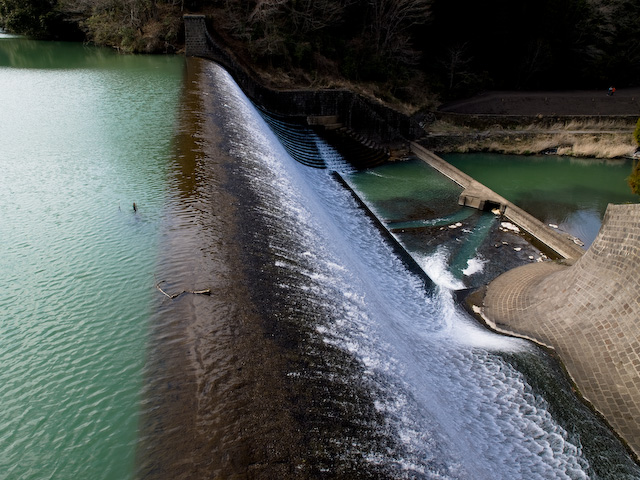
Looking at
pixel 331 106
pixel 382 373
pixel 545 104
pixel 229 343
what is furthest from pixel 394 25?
pixel 229 343

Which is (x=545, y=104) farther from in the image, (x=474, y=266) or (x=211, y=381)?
(x=211, y=381)

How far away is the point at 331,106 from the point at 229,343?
47.1 ft

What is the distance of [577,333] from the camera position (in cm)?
630

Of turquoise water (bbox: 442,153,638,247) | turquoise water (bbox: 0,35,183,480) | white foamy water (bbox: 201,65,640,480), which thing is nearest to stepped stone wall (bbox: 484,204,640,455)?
white foamy water (bbox: 201,65,640,480)

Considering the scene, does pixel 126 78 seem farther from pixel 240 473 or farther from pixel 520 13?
pixel 520 13

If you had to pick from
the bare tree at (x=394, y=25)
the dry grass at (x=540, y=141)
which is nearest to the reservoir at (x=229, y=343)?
the dry grass at (x=540, y=141)

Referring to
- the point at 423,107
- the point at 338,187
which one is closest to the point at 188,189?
the point at 338,187

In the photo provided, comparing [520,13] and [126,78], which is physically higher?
[520,13]

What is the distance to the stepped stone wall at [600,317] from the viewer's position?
552 cm

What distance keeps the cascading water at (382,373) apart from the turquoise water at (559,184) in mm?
6687

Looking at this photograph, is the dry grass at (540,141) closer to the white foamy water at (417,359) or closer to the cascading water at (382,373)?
the white foamy water at (417,359)

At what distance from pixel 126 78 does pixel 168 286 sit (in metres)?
12.1

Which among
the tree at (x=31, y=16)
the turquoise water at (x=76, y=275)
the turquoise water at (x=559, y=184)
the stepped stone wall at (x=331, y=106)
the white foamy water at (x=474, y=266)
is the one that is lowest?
the white foamy water at (x=474, y=266)

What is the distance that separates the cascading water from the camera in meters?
3.44
